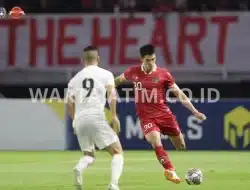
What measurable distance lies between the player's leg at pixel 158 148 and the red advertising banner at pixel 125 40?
538 inches

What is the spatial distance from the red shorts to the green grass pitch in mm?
828

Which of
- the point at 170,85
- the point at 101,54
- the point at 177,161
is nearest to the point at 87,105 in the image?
the point at 170,85

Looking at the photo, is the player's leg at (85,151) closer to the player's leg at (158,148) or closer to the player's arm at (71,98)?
the player's arm at (71,98)

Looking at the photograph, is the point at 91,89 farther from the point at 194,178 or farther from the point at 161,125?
the point at 161,125

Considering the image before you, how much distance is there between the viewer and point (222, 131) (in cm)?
2692

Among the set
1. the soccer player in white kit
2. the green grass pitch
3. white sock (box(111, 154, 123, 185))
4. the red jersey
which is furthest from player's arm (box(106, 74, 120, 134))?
the red jersey

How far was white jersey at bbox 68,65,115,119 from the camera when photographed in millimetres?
14141

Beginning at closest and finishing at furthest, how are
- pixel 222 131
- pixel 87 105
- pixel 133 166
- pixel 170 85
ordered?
pixel 87 105, pixel 170 85, pixel 133 166, pixel 222 131

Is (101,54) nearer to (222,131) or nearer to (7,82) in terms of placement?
(7,82)

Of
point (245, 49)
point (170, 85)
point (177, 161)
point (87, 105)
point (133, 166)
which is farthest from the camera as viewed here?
point (245, 49)

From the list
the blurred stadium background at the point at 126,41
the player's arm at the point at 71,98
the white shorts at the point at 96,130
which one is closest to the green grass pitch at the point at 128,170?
the white shorts at the point at 96,130

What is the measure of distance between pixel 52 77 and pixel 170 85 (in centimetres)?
1446

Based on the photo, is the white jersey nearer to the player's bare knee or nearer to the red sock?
the player's bare knee

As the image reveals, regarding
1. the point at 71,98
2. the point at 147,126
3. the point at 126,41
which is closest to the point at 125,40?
the point at 126,41
